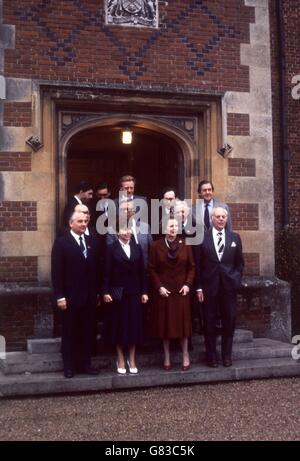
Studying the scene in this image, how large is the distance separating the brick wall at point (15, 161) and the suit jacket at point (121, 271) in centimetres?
196

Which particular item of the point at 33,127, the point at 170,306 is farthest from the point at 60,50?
the point at 170,306

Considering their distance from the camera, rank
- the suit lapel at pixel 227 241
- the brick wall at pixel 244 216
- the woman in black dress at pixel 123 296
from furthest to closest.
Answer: the brick wall at pixel 244 216 → the suit lapel at pixel 227 241 → the woman in black dress at pixel 123 296

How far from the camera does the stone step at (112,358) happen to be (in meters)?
6.25

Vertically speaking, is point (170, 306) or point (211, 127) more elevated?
point (211, 127)

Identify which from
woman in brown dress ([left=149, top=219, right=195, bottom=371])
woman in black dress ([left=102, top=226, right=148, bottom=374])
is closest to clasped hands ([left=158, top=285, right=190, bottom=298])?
woman in brown dress ([left=149, top=219, right=195, bottom=371])

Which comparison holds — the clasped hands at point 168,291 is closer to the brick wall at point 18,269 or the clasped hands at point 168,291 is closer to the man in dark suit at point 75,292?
the man in dark suit at point 75,292

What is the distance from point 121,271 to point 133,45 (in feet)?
11.5

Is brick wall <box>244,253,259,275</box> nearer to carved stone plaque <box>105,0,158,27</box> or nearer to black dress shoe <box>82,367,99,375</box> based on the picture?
black dress shoe <box>82,367,99,375</box>

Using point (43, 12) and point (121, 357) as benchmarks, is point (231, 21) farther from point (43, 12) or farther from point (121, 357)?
point (121, 357)

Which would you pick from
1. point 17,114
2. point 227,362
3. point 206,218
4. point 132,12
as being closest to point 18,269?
point 17,114

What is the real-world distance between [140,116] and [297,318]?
3917 mm

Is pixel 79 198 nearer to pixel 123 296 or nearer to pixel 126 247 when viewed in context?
pixel 126 247

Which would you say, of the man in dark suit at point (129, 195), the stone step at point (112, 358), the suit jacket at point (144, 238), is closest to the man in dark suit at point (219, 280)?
the stone step at point (112, 358)

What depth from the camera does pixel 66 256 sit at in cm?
605
